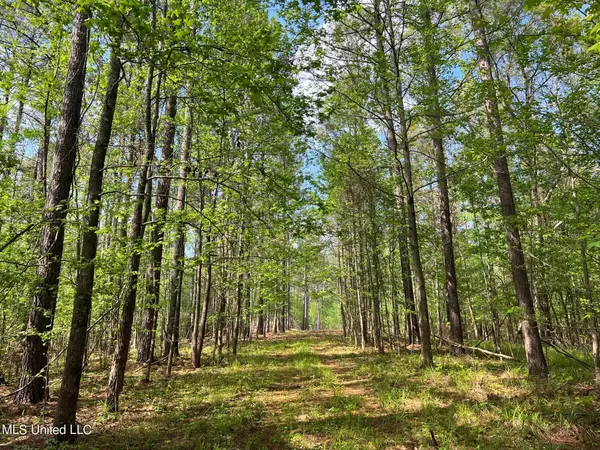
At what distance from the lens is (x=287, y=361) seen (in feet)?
41.6

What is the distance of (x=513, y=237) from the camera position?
28.9 ft

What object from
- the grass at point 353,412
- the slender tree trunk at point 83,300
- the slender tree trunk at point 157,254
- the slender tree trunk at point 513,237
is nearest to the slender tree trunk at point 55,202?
the grass at point 353,412

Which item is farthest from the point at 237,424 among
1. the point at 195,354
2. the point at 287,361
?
the point at 287,361

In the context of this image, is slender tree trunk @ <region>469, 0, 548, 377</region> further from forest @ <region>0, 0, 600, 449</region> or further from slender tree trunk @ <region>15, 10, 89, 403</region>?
slender tree trunk @ <region>15, 10, 89, 403</region>

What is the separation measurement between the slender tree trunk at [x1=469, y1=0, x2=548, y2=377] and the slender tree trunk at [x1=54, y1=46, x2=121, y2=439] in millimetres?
7819

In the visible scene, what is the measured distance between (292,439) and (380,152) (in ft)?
31.5

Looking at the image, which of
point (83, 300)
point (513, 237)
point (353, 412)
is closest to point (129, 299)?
point (83, 300)

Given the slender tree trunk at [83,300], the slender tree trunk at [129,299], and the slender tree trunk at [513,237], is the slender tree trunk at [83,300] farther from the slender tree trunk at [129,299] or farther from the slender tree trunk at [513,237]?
the slender tree trunk at [513,237]

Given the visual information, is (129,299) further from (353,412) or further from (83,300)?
(353,412)

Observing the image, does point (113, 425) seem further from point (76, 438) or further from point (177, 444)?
point (177, 444)

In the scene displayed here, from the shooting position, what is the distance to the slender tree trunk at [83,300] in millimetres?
4898

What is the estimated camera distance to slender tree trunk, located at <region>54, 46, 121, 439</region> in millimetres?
4898

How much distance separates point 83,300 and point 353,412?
5117 mm

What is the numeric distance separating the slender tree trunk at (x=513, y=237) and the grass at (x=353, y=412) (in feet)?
1.71
